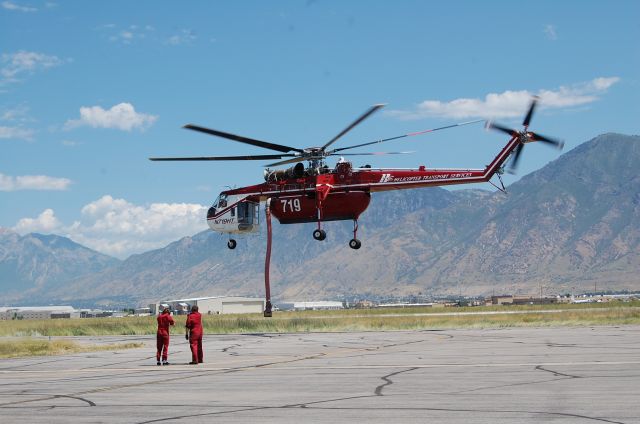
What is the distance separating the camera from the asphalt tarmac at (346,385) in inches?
575

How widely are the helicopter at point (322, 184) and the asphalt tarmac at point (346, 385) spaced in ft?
54.0

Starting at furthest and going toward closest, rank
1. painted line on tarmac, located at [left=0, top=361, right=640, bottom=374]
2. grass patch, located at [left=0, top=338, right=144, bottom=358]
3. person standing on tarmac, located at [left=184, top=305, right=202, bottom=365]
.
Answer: grass patch, located at [left=0, top=338, right=144, bottom=358] → person standing on tarmac, located at [left=184, top=305, right=202, bottom=365] → painted line on tarmac, located at [left=0, top=361, right=640, bottom=374]

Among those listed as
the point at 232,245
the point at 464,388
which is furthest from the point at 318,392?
the point at 232,245

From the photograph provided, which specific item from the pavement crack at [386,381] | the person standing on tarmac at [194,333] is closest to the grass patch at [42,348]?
the person standing on tarmac at [194,333]

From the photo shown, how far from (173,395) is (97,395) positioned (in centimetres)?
165

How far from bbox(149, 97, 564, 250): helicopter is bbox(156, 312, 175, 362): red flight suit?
59.6 feet

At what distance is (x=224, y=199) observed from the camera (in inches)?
2052

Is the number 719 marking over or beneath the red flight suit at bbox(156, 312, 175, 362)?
over

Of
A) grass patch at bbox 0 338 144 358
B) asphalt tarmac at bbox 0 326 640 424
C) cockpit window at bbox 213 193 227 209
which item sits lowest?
asphalt tarmac at bbox 0 326 640 424

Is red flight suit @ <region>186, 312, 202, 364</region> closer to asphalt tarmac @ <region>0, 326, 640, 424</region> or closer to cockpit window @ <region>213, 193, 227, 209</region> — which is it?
asphalt tarmac @ <region>0, 326, 640, 424</region>

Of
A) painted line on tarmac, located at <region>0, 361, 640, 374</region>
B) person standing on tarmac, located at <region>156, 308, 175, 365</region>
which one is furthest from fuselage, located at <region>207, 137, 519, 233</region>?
painted line on tarmac, located at <region>0, 361, 640, 374</region>

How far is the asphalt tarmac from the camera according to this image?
1460cm

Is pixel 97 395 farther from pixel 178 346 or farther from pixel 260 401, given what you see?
pixel 178 346

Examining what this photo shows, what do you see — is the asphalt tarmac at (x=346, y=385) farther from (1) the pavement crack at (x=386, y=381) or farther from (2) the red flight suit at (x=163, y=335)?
(2) the red flight suit at (x=163, y=335)
